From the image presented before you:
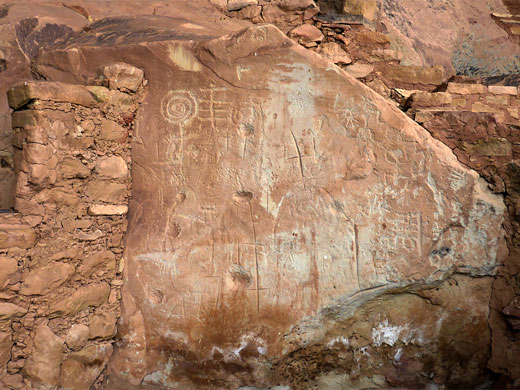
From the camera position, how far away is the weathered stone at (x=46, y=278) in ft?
10.6

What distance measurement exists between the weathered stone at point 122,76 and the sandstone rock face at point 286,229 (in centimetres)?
11

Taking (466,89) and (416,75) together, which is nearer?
(466,89)

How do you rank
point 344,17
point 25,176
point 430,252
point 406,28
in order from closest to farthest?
point 25,176 → point 430,252 → point 344,17 → point 406,28

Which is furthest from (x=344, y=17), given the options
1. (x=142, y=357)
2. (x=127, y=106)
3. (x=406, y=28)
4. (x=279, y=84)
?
(x=142, y=357)

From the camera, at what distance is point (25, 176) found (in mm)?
3260

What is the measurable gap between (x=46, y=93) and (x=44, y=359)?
5.79 ft

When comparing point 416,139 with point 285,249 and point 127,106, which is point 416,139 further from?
point 127,106

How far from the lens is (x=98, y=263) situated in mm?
3674

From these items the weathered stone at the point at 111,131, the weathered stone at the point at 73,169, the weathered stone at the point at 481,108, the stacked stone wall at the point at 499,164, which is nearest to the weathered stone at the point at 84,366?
the weathered stone at the point at 73,169

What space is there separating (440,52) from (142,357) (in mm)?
4586

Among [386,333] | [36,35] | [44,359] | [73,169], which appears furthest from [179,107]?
[386,333]

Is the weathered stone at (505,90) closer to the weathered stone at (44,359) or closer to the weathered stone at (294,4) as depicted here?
the weathered stone at (294,4)

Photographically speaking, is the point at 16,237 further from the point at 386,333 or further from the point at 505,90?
the point at 505,90

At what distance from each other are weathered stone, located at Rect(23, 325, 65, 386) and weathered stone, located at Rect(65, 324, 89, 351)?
7 cm
